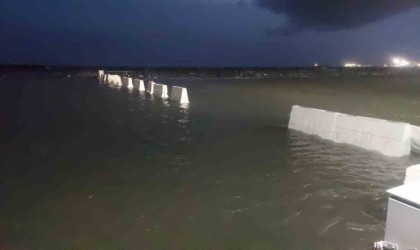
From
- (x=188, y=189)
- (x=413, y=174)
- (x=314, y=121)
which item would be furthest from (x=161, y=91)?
(x=413, y=174)

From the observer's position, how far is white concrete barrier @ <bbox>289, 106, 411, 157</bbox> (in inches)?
395

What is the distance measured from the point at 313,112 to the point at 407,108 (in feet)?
32.3

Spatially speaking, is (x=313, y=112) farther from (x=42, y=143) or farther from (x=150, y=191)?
(x=42, y=143)

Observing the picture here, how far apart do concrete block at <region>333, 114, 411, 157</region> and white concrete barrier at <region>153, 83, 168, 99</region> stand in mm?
17078

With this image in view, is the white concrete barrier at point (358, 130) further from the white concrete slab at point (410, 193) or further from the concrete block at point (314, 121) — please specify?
the white concrete slab at point (410, 193)

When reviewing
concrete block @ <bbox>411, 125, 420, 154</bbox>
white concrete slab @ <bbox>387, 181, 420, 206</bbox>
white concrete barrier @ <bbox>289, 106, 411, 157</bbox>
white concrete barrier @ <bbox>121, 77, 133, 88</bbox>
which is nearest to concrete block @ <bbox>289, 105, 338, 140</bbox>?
white concrete barrier @ <bbox>289, 106, 411, 157</bbox>

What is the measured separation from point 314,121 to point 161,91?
55.1ft

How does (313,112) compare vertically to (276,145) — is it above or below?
above

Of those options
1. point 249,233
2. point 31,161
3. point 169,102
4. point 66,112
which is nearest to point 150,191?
point 249,233

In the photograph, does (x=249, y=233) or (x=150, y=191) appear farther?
(x=150, y=191)

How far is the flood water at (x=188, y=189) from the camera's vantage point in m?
5.65

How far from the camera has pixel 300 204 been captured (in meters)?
6.82

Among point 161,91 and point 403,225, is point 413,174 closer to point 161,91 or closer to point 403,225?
point 403,225

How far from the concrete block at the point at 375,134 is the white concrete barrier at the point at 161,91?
17.1 metres
